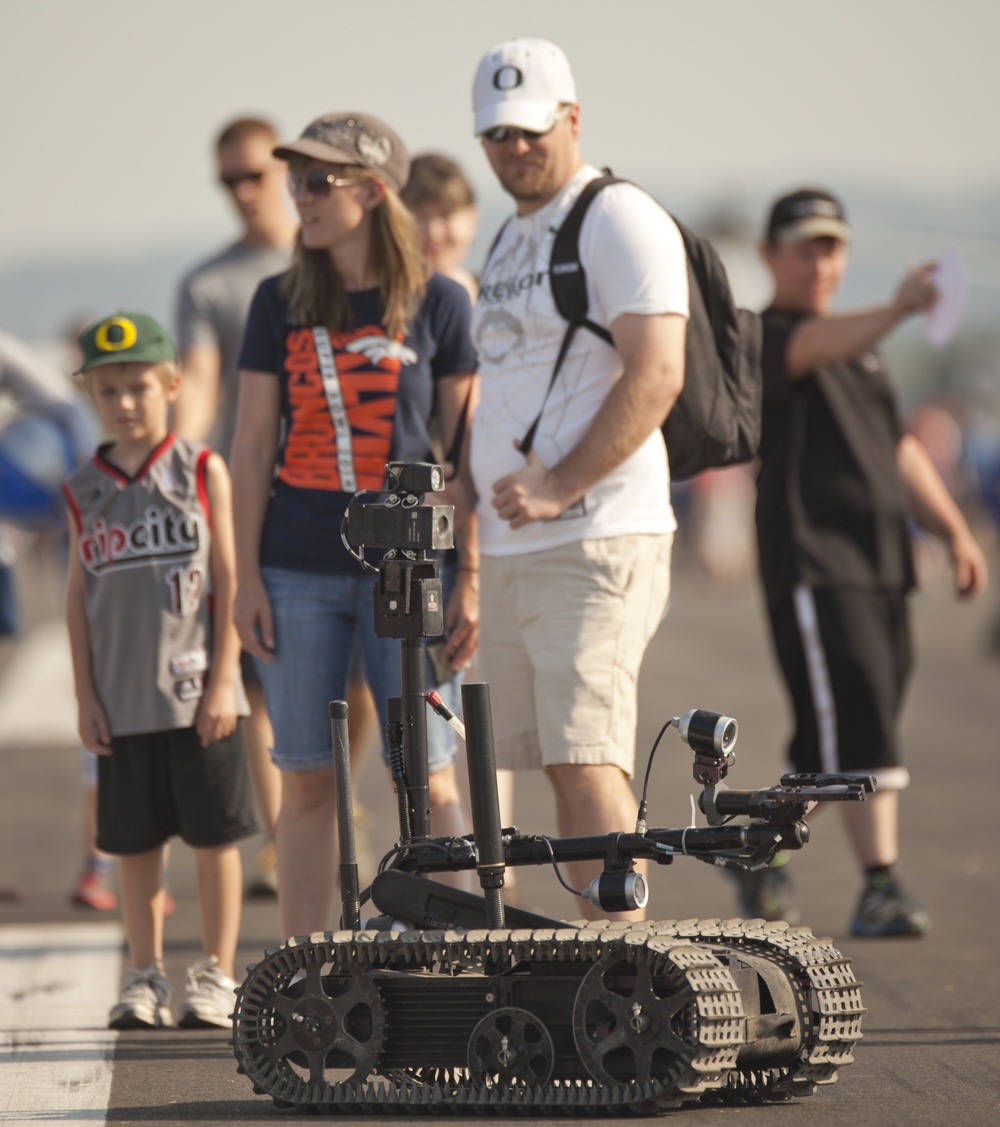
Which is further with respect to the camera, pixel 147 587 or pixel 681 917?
pixel 681 917

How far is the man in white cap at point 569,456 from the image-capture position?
512 centimetres

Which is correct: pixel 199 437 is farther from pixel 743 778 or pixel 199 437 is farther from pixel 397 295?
pixel 743 778

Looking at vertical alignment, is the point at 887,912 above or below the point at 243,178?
below

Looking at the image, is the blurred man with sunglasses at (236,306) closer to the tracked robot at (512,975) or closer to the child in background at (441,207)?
→ the child in background at (441,207)

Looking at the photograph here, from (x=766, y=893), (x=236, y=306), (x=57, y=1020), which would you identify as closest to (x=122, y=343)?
(x=236, y=306)

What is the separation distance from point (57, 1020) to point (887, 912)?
293 centimetres

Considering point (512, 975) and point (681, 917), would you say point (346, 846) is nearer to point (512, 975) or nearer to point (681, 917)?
point (512, 975)

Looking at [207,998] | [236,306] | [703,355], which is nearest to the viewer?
[703,355]

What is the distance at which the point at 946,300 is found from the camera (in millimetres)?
7066

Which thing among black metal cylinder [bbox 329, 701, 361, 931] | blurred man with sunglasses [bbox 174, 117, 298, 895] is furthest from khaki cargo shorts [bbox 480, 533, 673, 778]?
blurred man with sunglasses [bbox 174, 117, 298, 895]

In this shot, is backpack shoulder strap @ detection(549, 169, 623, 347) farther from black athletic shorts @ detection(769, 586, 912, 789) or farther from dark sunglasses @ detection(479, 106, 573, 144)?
black athletic shorts @ detection(769, 586, 912, 789)

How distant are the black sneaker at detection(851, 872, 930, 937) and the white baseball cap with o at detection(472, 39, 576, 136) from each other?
3118 mm

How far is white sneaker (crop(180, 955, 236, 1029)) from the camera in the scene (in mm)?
5500

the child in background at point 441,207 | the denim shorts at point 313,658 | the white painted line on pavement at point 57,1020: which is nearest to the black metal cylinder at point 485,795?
the white painted line on pavement at point 57,1020
